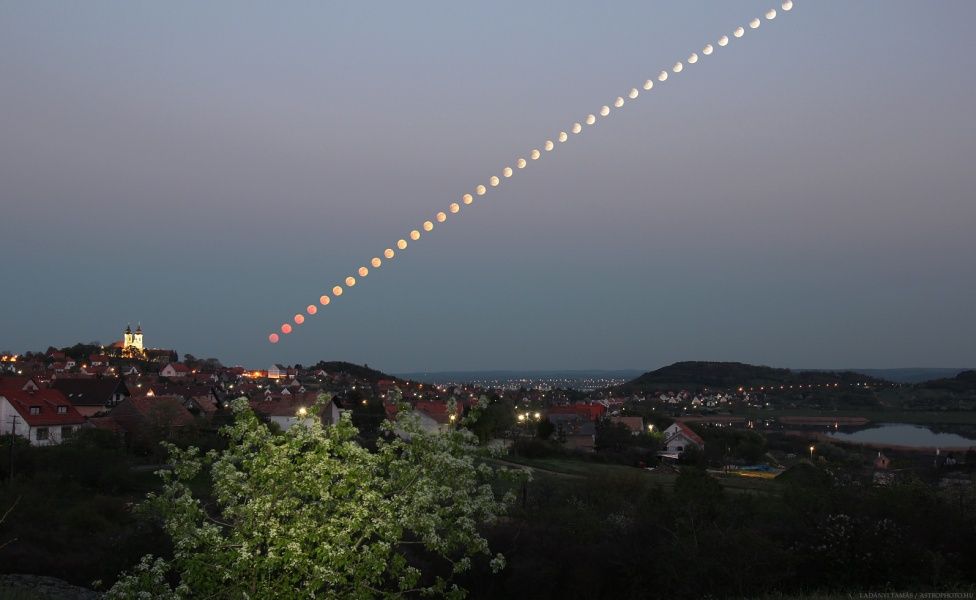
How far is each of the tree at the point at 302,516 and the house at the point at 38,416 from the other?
30915mm

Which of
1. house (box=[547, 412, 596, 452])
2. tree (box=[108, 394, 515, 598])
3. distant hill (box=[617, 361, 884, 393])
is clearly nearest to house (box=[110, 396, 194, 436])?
house (box=[547, 412, 596, 452])

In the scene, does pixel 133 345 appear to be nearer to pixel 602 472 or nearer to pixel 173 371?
pixel 173 371

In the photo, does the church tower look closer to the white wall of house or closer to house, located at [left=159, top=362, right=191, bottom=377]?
house, located at [left=159, top=362, right=191, bottom=377]

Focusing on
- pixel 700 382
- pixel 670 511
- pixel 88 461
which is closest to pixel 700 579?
pixel 670 511

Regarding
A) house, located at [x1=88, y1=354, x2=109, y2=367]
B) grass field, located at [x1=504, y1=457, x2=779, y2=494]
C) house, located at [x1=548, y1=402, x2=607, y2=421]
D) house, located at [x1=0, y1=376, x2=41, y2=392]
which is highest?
house, located at [x1=88, y1=354, x2=109, y2=367]

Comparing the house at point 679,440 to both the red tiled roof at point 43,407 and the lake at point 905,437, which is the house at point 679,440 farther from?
the red tiled roof at point 43,407

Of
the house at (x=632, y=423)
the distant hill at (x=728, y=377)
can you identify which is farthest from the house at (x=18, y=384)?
the distant hill at (x=728, y=377)

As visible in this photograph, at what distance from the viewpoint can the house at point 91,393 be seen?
46.2 m

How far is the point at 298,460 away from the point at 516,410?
43661mm

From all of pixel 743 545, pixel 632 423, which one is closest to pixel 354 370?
pixel 632 423

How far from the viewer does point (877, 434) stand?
227 feet

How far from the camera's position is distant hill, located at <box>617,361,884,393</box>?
126 metres

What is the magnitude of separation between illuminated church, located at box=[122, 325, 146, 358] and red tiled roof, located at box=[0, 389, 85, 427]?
199 feet

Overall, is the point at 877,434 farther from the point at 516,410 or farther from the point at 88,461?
the point at 88,461
